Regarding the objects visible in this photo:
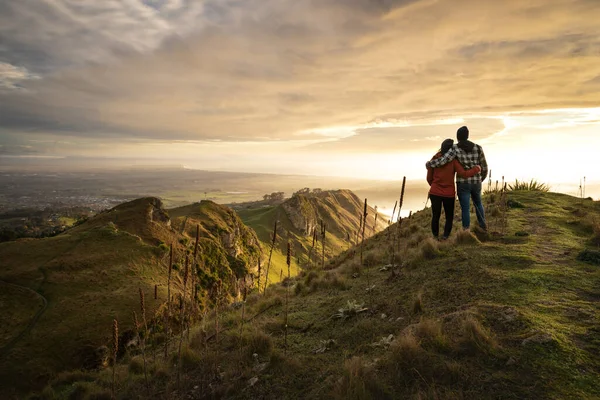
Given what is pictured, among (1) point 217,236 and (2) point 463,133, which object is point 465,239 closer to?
(2) point 463,133

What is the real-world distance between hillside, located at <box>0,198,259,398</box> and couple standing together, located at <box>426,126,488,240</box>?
805cm

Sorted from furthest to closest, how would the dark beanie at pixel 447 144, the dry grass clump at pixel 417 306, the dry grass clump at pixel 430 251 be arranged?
the dark beanie at pixel 447 144, the dry grass clump at pixel 430 251, the dry grass clump at pixel 417 306

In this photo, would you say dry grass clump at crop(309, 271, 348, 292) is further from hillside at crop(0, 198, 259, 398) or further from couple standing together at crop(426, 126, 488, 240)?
couple standing together at crop(426, 126, 488, 240)

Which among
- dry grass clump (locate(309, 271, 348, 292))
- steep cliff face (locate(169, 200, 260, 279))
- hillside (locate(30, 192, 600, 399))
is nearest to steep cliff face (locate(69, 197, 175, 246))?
steep cliff face (locate(169, 200, 260, 279))

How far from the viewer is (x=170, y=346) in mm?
9125

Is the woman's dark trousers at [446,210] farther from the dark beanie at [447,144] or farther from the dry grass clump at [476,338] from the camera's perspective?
the dry grass clump at [476,338]

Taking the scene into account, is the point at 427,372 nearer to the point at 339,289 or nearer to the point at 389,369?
the point at 389,369

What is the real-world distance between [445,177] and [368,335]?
6.36 metres

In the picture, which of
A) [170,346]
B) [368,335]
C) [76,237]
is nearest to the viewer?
[368,335]

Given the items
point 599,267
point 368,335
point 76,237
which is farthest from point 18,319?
point 599,267

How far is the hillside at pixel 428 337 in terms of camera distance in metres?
3.88

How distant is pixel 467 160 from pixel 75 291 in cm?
1832

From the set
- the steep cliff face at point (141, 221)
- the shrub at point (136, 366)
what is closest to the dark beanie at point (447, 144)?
the shrub at point (136, 366)

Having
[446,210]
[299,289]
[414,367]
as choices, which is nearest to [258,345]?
[414,367]
